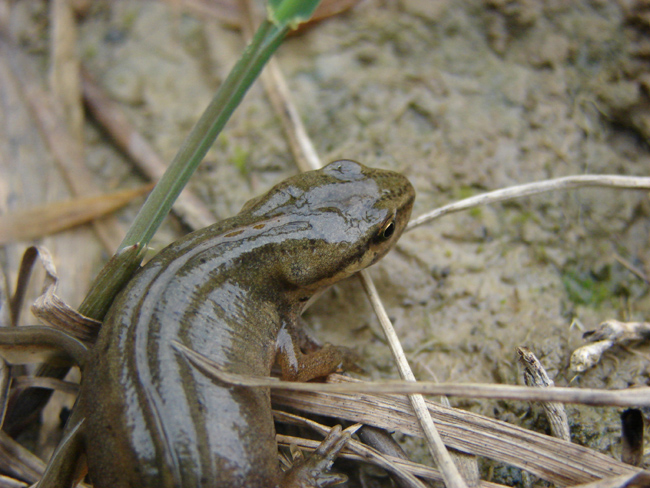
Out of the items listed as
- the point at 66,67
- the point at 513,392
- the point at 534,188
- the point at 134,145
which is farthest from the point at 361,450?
the point at 66,67

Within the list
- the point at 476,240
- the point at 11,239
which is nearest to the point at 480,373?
the point at 476,240

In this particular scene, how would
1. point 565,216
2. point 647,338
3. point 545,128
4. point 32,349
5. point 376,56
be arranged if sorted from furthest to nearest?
point 376,56, point 545,128, point 565,216, point 647,338, point 32,349

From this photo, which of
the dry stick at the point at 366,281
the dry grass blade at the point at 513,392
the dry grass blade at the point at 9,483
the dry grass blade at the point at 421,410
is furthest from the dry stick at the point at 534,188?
the dry grass blade at the point at 9,483

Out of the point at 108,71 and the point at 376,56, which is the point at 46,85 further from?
the point at 376,56

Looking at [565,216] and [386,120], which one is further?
[386,120]

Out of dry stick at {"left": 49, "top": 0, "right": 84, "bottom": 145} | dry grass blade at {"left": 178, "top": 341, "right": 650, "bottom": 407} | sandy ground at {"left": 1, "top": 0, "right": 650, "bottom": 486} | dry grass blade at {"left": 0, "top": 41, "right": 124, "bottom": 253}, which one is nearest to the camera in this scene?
dry grass blade at {"left": 178, "top": 341, "right": 650, "bottom": 407}

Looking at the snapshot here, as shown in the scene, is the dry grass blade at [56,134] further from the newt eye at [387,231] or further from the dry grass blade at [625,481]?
the dry grass blade at [625,481]

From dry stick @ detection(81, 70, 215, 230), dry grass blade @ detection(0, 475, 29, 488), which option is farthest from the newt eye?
dry grass blade @ detection(0, 475, 29, 488)

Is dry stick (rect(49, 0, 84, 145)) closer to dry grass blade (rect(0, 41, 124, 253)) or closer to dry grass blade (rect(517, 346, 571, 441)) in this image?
dry grass blade (rect(0, 41, 124, 253))
